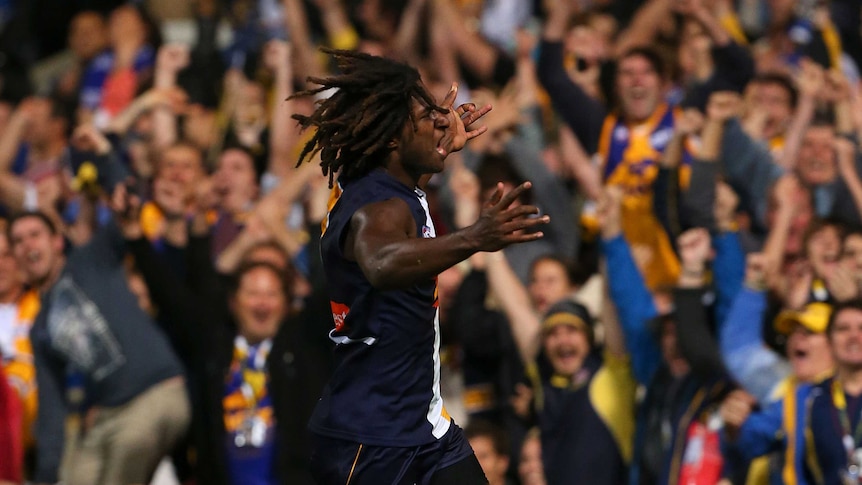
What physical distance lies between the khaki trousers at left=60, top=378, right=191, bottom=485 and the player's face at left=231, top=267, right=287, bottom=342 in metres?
0.44

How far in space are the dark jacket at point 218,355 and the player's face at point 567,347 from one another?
3.45ft

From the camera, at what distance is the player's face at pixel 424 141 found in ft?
15.8

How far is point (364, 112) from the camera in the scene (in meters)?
4.74

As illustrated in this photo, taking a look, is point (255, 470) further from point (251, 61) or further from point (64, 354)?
point (251, 61)

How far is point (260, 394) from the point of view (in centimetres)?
765

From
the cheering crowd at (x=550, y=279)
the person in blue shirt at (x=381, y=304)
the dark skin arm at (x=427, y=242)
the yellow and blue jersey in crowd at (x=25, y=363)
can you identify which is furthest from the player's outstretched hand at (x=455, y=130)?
the yellow and blue jersey in crowd at (x=25, y=363)

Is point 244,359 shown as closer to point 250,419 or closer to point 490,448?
point 250,419

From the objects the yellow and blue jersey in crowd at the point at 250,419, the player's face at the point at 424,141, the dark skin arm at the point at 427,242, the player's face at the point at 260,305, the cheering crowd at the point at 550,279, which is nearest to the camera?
the dark skin arm at the point at 427,242

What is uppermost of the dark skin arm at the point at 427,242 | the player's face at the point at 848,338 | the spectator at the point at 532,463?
the dark skin arm at the point at 427,242

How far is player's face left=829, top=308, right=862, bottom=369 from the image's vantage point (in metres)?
6.33

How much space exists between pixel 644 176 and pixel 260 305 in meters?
2.27

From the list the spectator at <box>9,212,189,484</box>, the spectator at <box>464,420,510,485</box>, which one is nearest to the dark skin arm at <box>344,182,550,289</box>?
the spectator at <box>464,420,510,485</box>

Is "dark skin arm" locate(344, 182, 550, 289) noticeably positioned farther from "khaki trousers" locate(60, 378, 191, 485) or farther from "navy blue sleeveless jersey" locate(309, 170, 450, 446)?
"khaki trousers" locate(60, 378, 191, 485)

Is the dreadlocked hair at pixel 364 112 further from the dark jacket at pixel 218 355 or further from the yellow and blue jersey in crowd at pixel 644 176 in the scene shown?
the yellow and blue jersey in crowd at pixel 644 176
